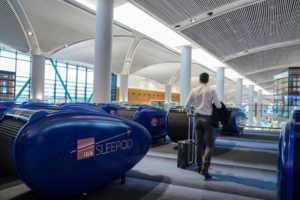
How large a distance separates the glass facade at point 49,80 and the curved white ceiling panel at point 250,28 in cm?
1006

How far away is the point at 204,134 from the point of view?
14.5 ft

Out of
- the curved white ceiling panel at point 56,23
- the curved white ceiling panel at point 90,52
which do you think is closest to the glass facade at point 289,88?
the curved white ceiling panel at point 90,52

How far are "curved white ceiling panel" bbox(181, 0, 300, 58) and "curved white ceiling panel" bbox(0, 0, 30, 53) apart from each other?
8584 mm

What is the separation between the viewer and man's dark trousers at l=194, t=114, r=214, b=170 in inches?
166

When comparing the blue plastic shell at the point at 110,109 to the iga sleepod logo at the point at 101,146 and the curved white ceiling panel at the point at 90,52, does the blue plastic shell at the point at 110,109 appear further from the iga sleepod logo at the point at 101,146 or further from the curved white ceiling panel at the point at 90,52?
the curved white ceiling panel at the point at 90,52

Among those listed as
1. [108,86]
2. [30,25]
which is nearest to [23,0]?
[30,25]

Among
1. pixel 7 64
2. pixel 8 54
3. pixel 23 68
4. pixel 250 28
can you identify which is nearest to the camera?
pixel 250 28

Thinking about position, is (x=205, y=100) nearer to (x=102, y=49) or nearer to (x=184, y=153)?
(x=184, y=153)

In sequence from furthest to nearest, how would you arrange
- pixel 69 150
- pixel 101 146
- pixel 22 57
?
pixel 22 57 < pixel 101 146 < pixel 69 150

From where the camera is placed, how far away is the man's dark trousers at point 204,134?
4211 millimetres

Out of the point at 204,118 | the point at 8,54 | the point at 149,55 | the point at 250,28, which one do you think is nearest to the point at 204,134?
the point at 204,118

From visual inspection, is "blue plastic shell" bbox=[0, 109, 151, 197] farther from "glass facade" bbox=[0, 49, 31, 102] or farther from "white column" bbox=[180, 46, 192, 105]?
"glass facade" bbox=[0, 49, 31, 102]

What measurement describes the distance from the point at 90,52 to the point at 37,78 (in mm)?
7546

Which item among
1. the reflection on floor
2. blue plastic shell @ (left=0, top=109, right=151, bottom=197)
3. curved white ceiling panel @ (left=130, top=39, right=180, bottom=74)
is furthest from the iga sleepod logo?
curved white ceiling panel @ (left=130, top=39, right=180, bottom=74)
